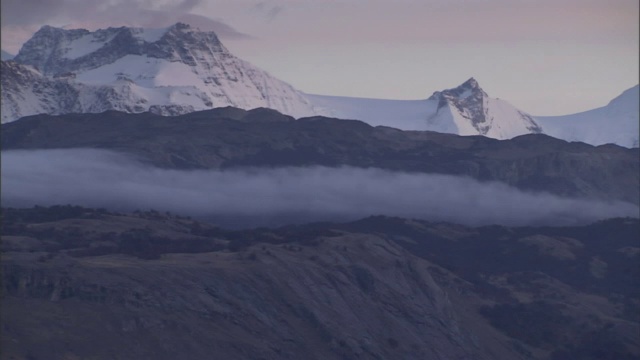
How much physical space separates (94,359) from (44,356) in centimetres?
552

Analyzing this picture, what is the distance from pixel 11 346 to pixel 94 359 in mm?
8864

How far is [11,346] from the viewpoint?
196375 millimetres

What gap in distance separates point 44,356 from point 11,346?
3.48m

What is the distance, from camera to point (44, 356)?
647 ft

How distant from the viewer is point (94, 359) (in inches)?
7869
